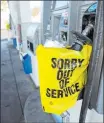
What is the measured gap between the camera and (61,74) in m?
A: 0.78

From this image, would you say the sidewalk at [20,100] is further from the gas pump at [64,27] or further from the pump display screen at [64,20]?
the pump display screen at [64,20]

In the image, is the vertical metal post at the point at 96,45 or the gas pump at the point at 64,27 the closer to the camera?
the vertical metal post at the point at 96,45

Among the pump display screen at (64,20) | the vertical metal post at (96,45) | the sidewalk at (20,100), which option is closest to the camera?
the vertical metal post at (96,45)

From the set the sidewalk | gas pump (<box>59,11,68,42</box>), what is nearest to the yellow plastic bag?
gas pump (<box>59,11,68,42</box>)

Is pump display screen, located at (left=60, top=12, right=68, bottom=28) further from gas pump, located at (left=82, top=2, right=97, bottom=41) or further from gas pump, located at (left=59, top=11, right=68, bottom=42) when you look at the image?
gas pump, located at (left=82, top=2, right=97, bottom=41)

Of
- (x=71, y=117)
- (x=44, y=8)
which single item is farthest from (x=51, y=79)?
(x=44, y=8)

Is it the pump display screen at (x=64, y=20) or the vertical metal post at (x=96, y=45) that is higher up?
the pump display screen at (x=64, y=20)

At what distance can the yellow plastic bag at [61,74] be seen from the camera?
0.75 metres

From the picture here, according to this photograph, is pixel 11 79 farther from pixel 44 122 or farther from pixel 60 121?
pixel 60 121

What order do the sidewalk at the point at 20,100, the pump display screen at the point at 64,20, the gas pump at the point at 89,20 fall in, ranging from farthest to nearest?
the sidewalk at the point at 20,100
the pump display screen at the point at 64,20
the gas pump at the point at 89,20

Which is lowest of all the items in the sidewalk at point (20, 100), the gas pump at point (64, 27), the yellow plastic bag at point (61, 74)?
the sidewalk at point (20, 100)

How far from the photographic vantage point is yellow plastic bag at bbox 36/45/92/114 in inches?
29.6

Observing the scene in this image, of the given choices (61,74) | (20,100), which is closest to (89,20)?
(61,74)

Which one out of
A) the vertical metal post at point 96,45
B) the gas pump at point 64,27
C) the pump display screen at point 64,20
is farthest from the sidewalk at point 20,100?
the vertical metal post at point 96,45
